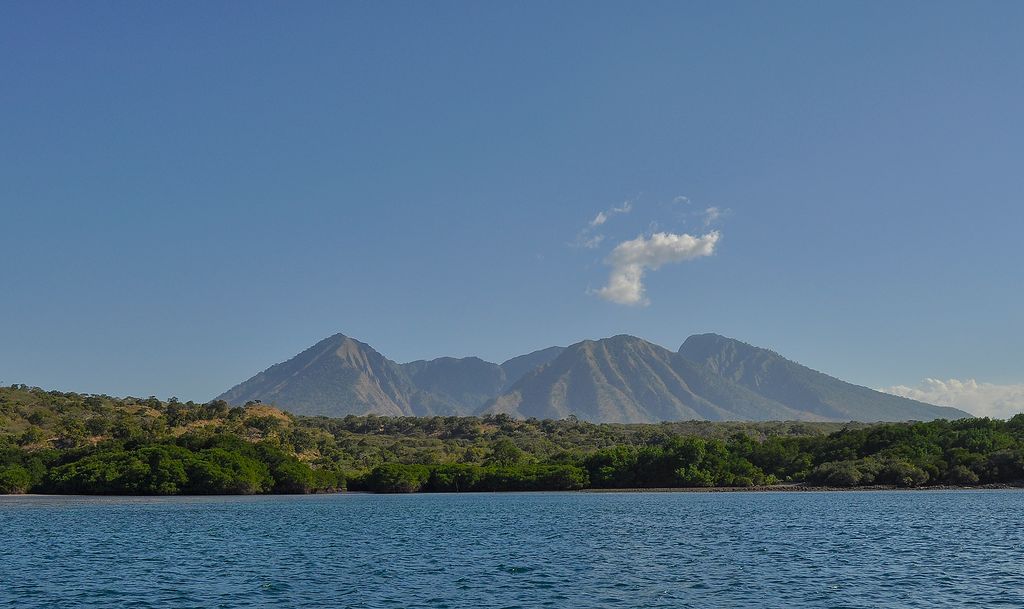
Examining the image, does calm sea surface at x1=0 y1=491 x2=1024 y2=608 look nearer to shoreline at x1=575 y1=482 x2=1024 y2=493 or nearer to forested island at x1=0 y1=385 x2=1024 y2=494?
forested island at x1=0 y1=385 x2=1024 y2=494

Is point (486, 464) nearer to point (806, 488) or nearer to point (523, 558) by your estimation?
point (806, 488)

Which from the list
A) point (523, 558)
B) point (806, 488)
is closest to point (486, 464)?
point (806, 488)

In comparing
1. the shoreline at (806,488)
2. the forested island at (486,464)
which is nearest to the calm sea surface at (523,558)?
the forested island at (486,464)

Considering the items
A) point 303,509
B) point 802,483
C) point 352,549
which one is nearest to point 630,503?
point 303,509

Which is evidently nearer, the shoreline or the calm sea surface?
the calm sea surface

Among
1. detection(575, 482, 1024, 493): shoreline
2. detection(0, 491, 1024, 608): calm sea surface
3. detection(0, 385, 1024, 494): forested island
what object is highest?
detection(0, 385, 1024, 494): forested island

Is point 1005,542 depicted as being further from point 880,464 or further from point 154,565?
point 880,464

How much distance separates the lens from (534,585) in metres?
45.1

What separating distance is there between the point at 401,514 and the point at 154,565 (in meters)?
53.6

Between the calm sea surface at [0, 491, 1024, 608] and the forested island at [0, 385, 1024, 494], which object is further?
the forested island at [0, 385, 1024, 494]

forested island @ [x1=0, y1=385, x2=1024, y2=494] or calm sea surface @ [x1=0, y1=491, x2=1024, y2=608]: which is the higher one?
forested island @ [x1=0, y1=385, x2=1024, y2=494]

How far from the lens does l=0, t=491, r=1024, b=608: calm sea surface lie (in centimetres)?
4166

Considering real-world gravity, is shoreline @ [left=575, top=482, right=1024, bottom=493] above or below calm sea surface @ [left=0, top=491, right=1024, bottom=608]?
above

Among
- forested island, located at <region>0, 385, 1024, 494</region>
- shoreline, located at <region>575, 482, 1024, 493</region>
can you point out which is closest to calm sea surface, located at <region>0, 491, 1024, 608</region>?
forested island, located at <region>0, 385, 1024, 494</region>
